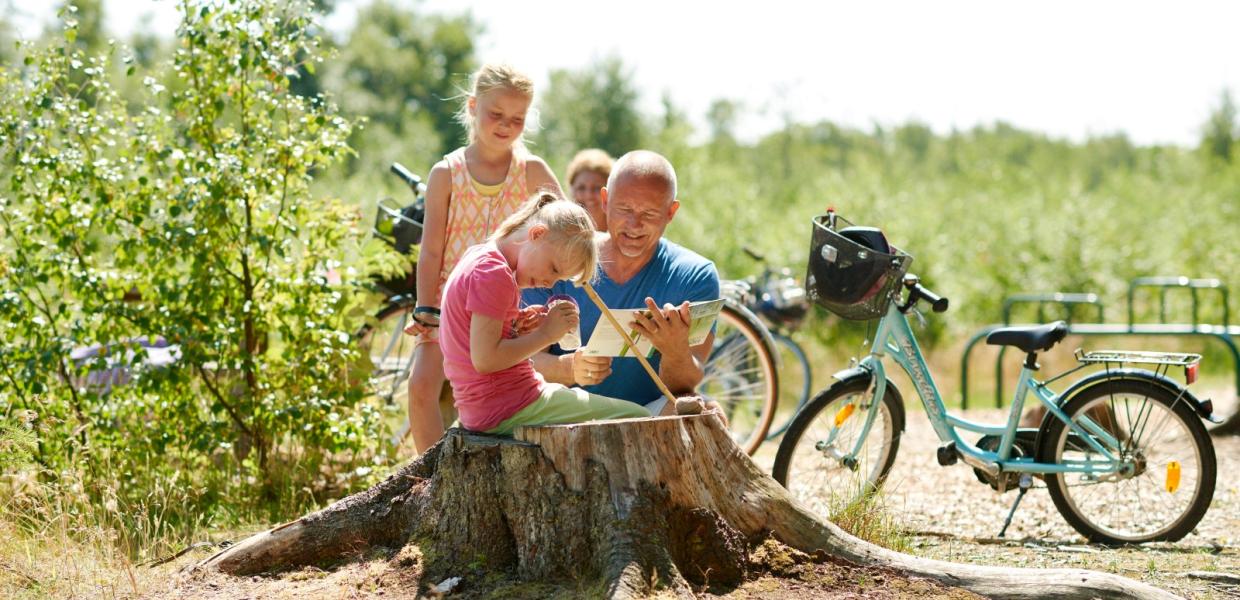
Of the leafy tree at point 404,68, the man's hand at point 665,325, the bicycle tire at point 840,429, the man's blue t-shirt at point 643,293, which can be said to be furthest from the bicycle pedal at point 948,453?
the leafy tree at point 404,68

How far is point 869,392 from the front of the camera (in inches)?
199

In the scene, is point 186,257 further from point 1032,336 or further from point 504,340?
point 1032,336

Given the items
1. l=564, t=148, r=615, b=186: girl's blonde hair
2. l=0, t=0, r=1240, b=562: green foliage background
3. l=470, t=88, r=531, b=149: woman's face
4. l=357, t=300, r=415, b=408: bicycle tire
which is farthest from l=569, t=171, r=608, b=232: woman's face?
l=470, t=88, r=531, b=149: woman's face

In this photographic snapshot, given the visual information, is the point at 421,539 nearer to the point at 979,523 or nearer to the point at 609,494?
the point at 609,494

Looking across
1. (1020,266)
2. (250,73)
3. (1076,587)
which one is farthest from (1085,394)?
(1020,266)

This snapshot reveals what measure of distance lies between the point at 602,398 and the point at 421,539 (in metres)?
0.65

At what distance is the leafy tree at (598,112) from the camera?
37.4 metres

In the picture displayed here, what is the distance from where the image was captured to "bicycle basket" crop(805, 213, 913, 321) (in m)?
4.88

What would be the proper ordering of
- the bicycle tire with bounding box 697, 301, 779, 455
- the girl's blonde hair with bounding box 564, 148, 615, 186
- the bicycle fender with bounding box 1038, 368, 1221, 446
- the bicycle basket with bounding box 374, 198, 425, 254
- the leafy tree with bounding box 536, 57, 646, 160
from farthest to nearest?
1. the leafy tree with bounding box 536, 57, 646, 160
2. the bicycle tire with bounding box 697, 301, 779, 455
3. the girl's blonde hair with bounding box 564, 148, 615, 186
4. the bicycle basket with bounding box 374, 198, 425, 254
5. the bicycle fender with bounding box 1038, 368, 1221, 446

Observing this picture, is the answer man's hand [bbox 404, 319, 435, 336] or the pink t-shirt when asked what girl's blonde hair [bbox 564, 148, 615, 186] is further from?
the pink t-shirt

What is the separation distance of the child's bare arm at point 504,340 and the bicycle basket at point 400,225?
2282mm

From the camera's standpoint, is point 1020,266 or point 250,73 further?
point 1020,266

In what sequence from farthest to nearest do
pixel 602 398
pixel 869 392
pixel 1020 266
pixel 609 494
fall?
pixel 1020 266 → pixel 869 392 → pixel 602 398 → pixel 609 494

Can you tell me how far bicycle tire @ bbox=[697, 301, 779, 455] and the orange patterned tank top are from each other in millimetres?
1971
